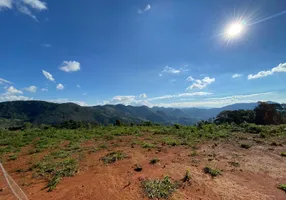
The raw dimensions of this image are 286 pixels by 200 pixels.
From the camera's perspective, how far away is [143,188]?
5.10m

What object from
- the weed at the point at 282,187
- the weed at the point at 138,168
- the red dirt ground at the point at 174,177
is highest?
the weed at the point at 138,168

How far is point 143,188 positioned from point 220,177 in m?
2.77

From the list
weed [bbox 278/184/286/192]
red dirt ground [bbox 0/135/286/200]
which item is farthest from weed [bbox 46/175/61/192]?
weed [bbox 278/184/286/192]

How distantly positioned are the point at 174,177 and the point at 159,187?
94cm

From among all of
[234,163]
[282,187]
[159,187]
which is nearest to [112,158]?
[159,187]

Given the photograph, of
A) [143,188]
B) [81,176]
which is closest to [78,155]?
[81,176]

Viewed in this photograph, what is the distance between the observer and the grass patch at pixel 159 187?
4703mm

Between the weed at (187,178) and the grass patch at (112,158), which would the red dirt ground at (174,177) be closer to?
the weed at (187,178)

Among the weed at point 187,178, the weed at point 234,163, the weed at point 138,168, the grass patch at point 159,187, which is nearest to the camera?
the grass patch at point 159,187

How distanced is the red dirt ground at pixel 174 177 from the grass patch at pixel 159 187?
0.55ft

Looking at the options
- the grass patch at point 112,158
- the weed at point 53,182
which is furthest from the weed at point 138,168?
the weed at point 53,182

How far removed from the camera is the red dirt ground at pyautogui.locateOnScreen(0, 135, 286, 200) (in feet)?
15.7

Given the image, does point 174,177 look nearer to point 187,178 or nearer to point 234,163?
point 187,178

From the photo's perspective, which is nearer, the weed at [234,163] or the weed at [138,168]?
the weed at [138,168]
